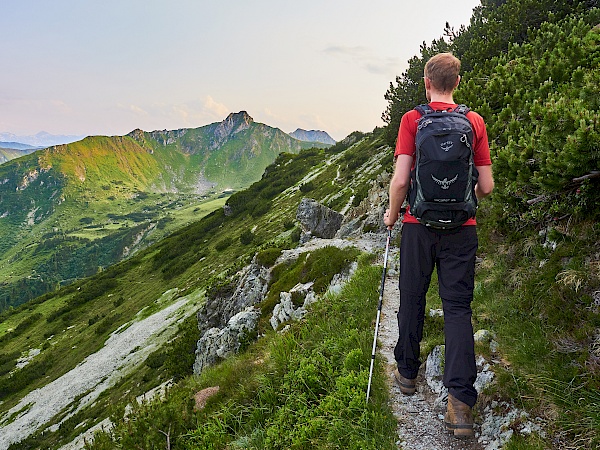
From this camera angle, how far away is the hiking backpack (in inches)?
162

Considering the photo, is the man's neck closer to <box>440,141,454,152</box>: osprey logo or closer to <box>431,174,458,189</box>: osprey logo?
<box>440,141,454,152</box>: osprey logo

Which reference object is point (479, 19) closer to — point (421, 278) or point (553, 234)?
point (553, 234)

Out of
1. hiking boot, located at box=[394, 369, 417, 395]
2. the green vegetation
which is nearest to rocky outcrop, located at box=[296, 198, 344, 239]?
the green vegetation

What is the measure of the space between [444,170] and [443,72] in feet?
4.41

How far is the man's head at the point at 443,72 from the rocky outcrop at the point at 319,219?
36.4 meters

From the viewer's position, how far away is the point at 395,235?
762 inches

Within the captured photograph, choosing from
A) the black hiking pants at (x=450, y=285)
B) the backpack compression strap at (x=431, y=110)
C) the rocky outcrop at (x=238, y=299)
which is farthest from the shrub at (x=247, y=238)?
the backpack compression strap at (x=431, y=110)

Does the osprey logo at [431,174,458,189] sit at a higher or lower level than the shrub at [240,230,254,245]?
higher

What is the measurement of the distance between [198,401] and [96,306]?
8709 cm

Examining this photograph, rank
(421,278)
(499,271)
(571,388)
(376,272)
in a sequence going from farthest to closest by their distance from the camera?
(376,272) < (499,271) < (421,278) < (571,388)

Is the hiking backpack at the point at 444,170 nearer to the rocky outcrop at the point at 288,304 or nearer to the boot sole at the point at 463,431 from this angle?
the boot sole at the point at 463,431

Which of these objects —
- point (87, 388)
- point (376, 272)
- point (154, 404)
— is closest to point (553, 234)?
point (376, 272)

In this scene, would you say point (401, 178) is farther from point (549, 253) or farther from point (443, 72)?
point (549, 253)

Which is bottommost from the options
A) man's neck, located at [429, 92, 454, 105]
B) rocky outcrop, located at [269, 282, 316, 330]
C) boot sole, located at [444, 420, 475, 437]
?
rocky outcrop, located at [269, 282, 316, 330]
